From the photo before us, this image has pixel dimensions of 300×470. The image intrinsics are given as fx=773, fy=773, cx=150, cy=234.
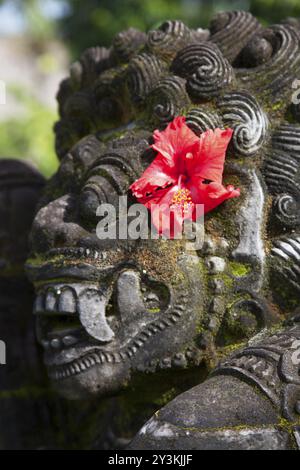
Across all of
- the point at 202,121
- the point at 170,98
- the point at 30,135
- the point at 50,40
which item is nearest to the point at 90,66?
the point at 170,98

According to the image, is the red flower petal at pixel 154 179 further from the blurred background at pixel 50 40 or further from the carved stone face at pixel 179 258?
the blurred background at pixel 50 40

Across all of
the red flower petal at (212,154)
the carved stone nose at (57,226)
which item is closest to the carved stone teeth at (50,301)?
the carved stone nose at (57,226)

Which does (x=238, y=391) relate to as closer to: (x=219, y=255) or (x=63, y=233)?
(x=219, y=255)

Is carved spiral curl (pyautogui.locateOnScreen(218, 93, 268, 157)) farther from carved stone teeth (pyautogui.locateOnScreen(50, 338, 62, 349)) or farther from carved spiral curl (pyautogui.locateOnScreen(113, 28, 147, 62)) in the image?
carved stone teeth (pyautogui.locateOnScreen(50, 338, 62, 349))

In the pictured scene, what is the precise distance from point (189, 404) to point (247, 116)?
0.79m

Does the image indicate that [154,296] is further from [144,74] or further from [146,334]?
[144,74]

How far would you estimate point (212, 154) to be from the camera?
6.52ft

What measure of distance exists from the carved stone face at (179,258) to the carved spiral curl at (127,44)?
20 centimetres

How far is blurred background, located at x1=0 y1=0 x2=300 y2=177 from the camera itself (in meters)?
7.66

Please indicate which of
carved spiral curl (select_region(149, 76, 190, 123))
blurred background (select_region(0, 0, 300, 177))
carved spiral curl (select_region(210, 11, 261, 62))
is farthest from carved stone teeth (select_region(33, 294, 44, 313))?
blurred background (select_region(0, 0, 300, 177))

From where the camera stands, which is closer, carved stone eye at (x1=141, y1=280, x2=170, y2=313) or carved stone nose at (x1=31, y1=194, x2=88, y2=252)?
carved stone eye at (x1=141, y1=280, x2=170, y2=313)

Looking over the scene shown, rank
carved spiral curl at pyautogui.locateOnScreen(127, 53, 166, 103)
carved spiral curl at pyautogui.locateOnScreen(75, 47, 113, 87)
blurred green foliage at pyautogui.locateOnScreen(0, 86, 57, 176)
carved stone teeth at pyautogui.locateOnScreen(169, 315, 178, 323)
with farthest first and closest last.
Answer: blurred green foliage at pyautogui.locateOnScreen(0, 86, 57, 176), carved spiral curl at pyautogui.locateOnScreen(75, 47, 113, 87), carved spiral curl at pyautogui.locateOnScreen(127, 53, 166, 103), carved stone teeth at pyautogui.locateOnScreen(169, 315, 178, 323)

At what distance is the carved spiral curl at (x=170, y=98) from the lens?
83.0 inches

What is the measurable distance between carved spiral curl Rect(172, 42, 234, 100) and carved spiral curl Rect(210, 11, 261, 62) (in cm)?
10
